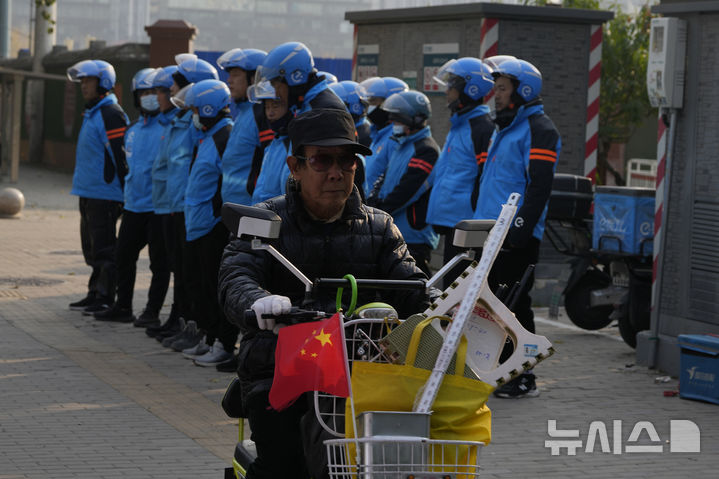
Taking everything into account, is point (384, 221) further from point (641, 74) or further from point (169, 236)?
point (641, 74)

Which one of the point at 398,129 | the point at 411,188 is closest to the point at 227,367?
the point at 411,188

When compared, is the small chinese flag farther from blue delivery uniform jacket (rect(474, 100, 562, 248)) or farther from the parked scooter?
the parked scooter

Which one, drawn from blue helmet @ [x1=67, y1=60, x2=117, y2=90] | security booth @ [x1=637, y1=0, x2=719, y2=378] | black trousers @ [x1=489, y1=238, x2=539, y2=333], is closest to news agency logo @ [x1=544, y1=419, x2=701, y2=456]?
black trousers @ [x1=489, y1=238, x2=539, y2=333]

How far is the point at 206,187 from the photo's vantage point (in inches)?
376

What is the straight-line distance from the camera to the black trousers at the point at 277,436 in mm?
4164

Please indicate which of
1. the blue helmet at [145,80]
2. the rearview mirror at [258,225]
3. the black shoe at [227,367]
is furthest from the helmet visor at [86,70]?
the rearview mirror at [258,225]

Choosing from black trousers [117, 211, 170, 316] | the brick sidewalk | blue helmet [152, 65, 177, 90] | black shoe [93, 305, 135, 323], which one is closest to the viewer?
the brick sidewalk

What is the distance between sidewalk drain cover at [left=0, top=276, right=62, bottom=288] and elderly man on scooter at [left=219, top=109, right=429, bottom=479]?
925cm

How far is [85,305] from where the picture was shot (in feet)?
39.0

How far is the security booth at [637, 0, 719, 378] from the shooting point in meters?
8.95

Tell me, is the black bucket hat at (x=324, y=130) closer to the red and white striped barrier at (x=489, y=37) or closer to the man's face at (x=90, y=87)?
the man's face at (x=90, y=87)

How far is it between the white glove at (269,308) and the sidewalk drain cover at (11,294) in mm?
9134

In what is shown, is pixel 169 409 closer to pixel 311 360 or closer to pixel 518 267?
pixel 518 267

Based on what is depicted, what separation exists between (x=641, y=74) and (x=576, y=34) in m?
13.2
